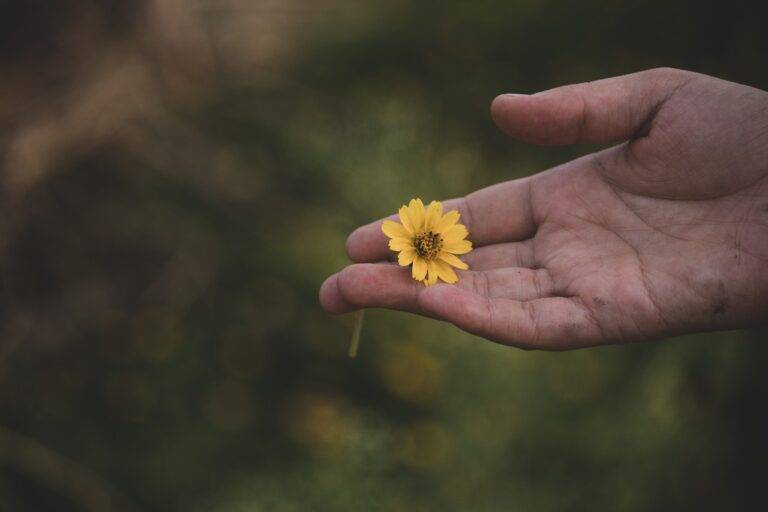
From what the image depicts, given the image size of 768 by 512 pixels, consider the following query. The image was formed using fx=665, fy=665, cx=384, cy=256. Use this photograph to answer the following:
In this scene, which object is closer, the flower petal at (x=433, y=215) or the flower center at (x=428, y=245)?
the flower center at (x=428, y=245)

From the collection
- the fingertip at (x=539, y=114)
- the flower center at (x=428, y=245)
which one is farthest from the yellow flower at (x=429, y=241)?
the fingertip at (x=539, y=114)

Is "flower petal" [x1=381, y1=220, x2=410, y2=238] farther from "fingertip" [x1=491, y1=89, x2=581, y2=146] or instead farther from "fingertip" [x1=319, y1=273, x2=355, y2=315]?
"fingertip" [x1=491, y1=89, x2=581, y2=146]

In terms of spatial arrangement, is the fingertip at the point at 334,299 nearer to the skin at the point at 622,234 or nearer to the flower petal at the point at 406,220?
the skin at the point at 622,234

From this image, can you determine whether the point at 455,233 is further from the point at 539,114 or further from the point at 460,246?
the point at 539,114

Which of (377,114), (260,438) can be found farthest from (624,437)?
(377,114)

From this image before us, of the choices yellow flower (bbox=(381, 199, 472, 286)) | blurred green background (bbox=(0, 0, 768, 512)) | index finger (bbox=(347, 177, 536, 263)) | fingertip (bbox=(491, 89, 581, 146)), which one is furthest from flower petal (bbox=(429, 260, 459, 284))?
blurred green background (bbox=(0, 0, 768, 512))

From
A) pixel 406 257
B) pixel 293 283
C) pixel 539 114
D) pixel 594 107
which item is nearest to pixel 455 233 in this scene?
pixel 406 257
